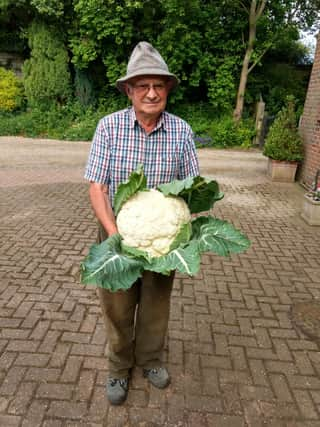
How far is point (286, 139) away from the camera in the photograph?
321 inches

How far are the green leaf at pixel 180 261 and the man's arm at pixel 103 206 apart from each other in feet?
1.23

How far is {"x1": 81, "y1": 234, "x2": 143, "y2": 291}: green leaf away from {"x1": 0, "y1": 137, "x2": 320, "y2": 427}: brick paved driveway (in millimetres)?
1156

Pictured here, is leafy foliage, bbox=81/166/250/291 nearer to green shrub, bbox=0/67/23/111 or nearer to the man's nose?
the man's nose

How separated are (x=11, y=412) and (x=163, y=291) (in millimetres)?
1309

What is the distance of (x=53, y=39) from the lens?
600 inches

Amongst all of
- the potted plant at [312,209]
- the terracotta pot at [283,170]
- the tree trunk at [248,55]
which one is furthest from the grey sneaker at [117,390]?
the tree trunk at [248,55]

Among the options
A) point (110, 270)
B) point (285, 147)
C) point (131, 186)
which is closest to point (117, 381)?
point (110, 270)

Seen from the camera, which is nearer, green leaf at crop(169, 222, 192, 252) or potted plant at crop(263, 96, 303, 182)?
green leaf at crop(169, 222, 192, 252)

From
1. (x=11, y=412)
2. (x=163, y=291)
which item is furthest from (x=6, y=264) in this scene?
(x=163, y=291)

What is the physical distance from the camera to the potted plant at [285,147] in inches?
319

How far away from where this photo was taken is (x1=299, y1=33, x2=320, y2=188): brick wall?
7.52 m

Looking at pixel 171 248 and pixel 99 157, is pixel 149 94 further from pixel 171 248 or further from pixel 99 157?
pixel 171 248

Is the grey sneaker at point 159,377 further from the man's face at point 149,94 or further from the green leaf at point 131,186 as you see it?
the man's face at point 149,94

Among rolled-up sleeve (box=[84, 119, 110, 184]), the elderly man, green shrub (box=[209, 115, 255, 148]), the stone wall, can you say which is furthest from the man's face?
the stone wall
